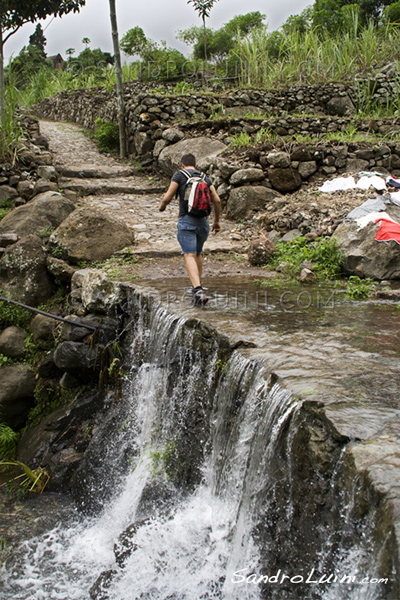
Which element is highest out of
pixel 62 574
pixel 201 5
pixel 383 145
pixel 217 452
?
pixel 201 5

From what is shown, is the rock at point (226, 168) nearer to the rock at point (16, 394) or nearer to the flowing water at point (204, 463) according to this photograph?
the flowing water at point (204, 463)

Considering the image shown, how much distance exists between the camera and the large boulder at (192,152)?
32.1 feet

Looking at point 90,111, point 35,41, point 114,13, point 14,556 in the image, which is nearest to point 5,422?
point 14,556

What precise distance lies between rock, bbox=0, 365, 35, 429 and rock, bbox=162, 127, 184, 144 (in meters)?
7.21

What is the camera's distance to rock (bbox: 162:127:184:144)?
11.0 metres

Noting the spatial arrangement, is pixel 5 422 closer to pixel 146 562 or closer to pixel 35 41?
pixel 146 562

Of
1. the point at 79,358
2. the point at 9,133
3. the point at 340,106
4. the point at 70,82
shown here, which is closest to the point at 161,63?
the point at 70,82

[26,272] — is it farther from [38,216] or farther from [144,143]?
[144,143]

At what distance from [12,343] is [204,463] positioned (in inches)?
140

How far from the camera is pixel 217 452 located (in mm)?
3607

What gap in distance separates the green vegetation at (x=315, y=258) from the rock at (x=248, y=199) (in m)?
1.94

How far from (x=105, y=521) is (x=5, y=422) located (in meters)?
2.36

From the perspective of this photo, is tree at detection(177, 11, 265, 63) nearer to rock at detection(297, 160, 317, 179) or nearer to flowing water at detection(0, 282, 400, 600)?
rock at detection(297, 160, 317, 179)

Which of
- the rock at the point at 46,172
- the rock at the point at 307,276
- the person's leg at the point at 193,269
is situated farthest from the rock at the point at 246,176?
the person's leg at the point at 193,269
